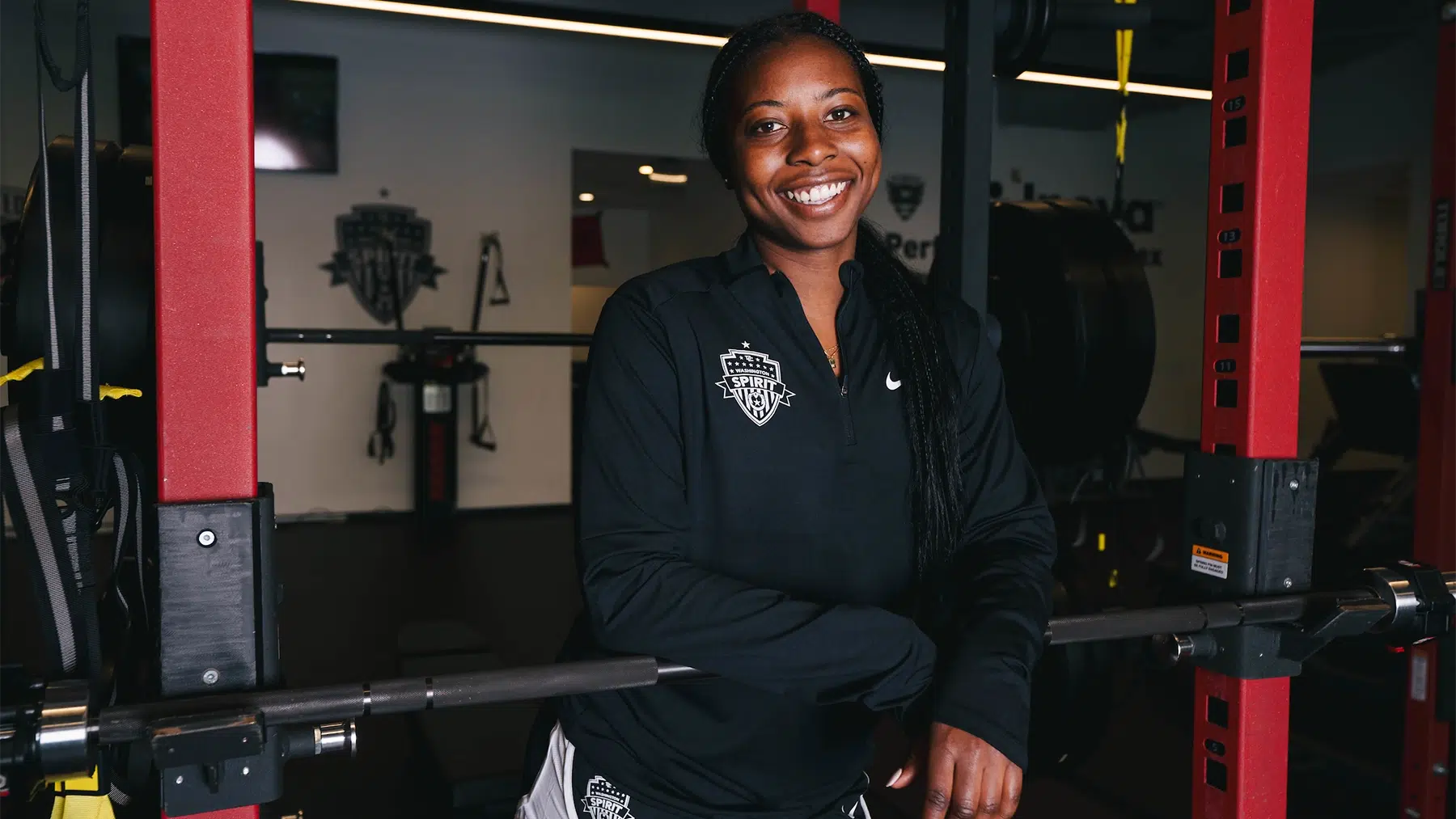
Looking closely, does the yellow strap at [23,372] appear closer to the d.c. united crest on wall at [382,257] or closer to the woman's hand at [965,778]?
the woman's hand at [965,778]

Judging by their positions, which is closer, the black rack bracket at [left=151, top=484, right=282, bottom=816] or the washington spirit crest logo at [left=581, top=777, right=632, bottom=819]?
the black rack bracket at [left=151, top=484, right=282, bottom=816]

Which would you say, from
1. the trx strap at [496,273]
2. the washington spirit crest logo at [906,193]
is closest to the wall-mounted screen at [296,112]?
the trx strap at [496,273]

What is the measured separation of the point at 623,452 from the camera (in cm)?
90

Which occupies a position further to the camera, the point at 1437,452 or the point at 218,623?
the point at 1437,452

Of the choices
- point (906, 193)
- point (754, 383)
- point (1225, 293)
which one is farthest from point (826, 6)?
point (906, 193)

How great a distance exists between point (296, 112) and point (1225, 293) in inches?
196

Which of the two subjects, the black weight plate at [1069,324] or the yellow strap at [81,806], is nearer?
the yellow strap at [81,806]

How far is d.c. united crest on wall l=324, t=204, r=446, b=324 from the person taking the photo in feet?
17.7

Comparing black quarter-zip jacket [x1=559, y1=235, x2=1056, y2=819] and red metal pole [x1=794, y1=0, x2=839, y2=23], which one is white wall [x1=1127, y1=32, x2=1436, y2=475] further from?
black quarter-zip jacket [x1=559, y1=235, x2=1056, y2=819]

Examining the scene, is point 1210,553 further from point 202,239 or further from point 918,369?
point 202,239

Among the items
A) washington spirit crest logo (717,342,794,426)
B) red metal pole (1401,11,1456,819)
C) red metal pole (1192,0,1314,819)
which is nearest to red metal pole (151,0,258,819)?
washington spirit crest logo (717,342,794,426)

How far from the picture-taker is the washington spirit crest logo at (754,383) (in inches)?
37.7

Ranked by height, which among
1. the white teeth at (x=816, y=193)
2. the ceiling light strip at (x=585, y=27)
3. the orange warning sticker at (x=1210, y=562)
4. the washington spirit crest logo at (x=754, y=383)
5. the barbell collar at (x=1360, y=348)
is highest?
the ceiling light strip at (x=585, y=27)

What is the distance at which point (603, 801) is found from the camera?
98 cm
